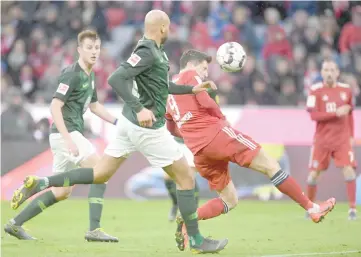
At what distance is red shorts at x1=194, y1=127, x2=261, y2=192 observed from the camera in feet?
31.3

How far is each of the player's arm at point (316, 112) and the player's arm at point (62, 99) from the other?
4653mm

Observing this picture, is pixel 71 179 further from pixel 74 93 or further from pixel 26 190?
pixel 74 93

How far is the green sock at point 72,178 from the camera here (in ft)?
30.0

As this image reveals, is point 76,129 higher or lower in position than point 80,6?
lower

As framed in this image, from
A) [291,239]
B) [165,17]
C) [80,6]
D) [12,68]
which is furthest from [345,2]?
[165,17]

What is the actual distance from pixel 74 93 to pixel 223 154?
6.44ft

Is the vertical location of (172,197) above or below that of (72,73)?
below

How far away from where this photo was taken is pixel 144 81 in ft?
28.9

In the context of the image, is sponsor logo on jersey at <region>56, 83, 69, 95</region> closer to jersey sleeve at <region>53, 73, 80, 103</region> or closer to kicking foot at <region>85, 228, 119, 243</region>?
jersey sleeve at <region>53, 73, 80, 103</region>

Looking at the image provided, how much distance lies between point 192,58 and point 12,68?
11268 millimetres

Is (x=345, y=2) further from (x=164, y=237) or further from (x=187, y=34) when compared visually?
(x=164, y=237)

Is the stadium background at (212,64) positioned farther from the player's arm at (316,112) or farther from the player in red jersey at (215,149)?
the player in red jersey at (215,149)

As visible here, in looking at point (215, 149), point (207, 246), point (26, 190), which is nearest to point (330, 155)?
point (215, 149)

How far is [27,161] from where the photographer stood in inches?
671
